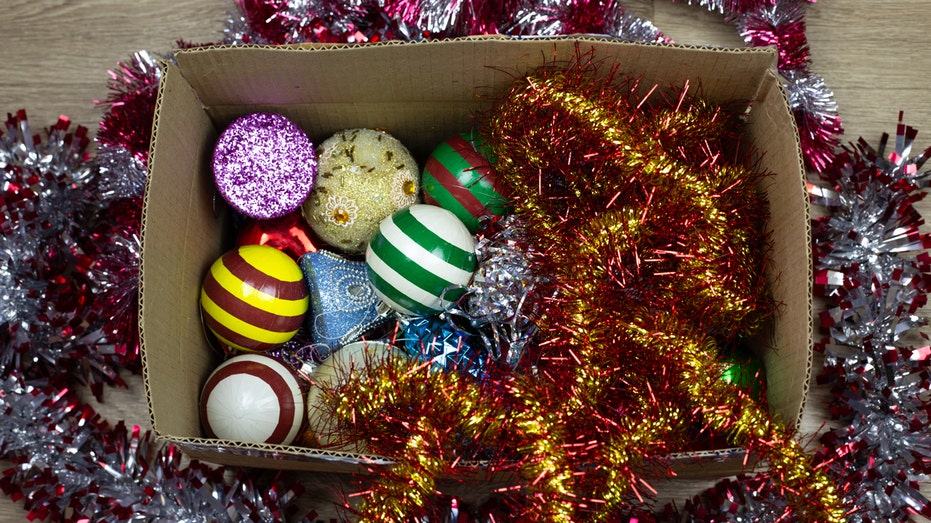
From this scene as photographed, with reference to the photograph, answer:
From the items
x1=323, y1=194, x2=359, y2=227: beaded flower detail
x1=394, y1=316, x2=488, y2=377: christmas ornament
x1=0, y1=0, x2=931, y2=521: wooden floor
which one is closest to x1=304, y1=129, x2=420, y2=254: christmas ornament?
x1=323, y1=194, x2=359, y2=227: beaded flower detail

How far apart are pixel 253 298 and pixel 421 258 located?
0.23 meters

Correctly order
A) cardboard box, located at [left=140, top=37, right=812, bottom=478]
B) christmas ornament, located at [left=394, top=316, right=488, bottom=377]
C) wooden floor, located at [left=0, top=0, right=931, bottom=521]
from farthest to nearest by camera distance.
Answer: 1. wooden floor, located at [left=0, top=0, right=931, bottom=521]
2. christmas ornament, located at [left=394, top=316, right=488, bottom=377]
3. cardboard box, located at [left=140, top=37, right=812, bottom=478]

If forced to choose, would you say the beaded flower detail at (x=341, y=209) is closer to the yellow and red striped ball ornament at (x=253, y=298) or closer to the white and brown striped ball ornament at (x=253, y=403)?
the yellow and red striped ball ornament at (x=253, y=298)

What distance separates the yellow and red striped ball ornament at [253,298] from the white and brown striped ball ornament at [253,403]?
4 cm

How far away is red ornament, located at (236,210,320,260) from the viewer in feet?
3.63

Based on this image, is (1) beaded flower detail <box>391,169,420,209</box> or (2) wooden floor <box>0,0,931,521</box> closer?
(1) beaded flower detail <box>391,169,420,209</box>

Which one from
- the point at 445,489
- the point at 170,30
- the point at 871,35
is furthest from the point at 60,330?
the point at 871,35

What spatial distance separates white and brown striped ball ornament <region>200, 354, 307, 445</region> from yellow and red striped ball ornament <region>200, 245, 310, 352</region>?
0.12ft

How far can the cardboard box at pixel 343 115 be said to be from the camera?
0.92m

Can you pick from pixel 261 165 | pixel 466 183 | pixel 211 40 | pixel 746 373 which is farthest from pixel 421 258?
pixel 211 40

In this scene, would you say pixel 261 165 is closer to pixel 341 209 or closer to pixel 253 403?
pixel 341 209

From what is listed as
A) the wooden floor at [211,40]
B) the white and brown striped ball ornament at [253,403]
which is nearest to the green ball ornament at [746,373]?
the wooden floor at [211,40]

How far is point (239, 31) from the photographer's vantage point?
3.96 feet

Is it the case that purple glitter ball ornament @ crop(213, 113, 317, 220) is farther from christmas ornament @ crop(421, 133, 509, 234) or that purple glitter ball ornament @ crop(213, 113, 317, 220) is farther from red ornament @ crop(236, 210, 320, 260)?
christmas ornament @ crop(421, 133, 509, 234)
